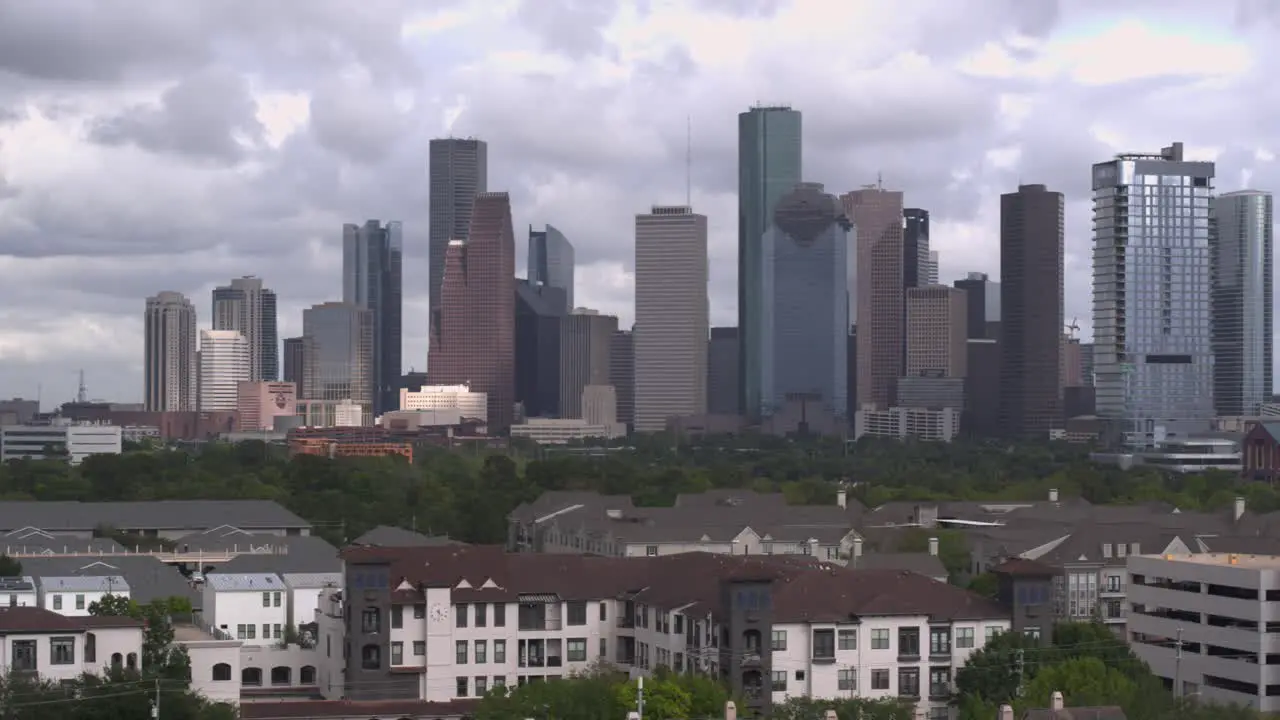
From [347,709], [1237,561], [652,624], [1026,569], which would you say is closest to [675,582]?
[652,624]

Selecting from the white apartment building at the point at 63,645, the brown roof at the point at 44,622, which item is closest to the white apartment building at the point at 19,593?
the brown roof at the point at 44,622

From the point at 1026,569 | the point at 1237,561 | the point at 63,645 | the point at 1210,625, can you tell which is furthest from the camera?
the point at 1237,561

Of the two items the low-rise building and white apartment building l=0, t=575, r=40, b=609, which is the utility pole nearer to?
the low-rise building

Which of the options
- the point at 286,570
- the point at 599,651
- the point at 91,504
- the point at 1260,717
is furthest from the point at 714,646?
the point at 91,504

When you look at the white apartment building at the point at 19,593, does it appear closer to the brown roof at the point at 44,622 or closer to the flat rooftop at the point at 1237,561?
the brown roof at the point at 44,622

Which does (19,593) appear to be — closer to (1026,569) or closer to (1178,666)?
(1026,569)

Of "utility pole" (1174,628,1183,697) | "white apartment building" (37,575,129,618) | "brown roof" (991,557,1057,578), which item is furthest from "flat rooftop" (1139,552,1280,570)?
"white apartment building" (37,575,129,618)
